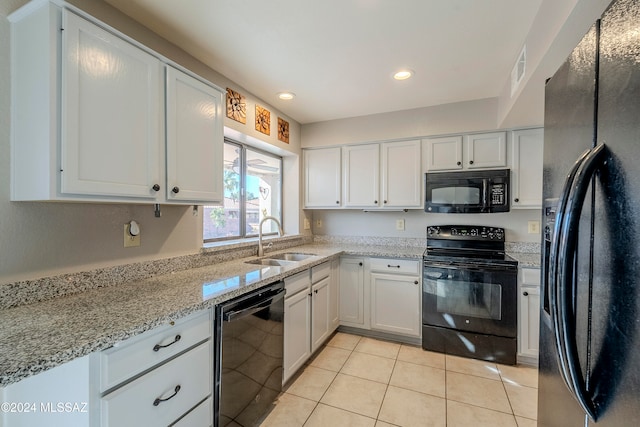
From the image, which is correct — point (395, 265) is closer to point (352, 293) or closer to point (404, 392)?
point (352, 293)

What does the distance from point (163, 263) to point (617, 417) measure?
1980 millimetres

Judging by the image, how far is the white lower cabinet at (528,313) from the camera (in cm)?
230

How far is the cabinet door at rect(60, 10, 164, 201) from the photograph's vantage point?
1.10 metres

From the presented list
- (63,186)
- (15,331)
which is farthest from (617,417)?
(63,186)

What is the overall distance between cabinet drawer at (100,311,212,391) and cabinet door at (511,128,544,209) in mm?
2769

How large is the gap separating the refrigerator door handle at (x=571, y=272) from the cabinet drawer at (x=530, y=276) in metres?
1.99

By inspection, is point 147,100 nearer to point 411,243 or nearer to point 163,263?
point 163,263

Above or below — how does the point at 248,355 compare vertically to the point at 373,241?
below

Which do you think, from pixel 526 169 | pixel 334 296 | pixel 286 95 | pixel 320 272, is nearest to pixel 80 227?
pixel 320 272

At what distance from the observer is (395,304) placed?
8.99 feet

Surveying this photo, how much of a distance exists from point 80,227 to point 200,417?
1.07 metres

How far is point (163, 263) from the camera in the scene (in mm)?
1768

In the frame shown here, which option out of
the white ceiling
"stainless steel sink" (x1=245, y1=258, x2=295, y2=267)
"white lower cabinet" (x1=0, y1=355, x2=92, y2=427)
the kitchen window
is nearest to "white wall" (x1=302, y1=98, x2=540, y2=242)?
the white ceiling

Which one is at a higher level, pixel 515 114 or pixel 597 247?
pixel 515 114
